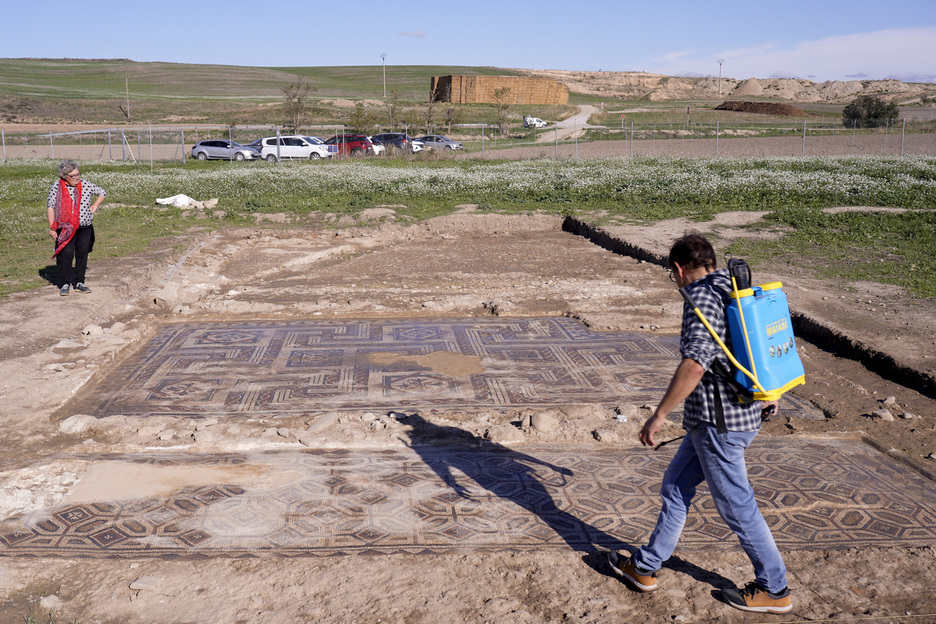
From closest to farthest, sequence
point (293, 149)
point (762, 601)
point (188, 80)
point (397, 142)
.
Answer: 1. point (762, 601)
2. point (293, 149)
3. point (397, 142)
4. point (188, 80)

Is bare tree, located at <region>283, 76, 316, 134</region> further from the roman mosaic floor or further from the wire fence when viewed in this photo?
the roman mosaic floor

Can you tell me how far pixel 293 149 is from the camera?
1369 inches

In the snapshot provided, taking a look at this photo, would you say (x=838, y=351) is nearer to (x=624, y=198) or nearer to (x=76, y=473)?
(x=76, y=473)

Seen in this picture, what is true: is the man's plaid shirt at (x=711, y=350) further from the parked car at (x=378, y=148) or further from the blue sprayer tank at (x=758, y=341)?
the parked car at (x=378, y=148)

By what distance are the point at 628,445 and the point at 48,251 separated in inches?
410

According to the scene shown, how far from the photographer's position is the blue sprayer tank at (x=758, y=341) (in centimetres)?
310

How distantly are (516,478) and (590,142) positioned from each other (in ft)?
133

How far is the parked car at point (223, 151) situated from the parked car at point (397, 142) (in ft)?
19.5

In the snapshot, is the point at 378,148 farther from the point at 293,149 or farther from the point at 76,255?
the point at 76,255

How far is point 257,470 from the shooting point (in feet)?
15.9

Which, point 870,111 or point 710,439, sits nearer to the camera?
point 710,439

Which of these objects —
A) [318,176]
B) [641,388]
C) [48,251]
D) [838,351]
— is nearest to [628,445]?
[641,388]

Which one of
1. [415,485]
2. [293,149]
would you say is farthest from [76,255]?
[293,149]

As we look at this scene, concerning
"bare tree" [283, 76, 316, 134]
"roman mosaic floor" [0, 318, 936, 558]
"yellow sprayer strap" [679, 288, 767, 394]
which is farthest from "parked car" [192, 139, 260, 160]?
→ "yellow sprayer strap" [679, 288, 767, 394]
